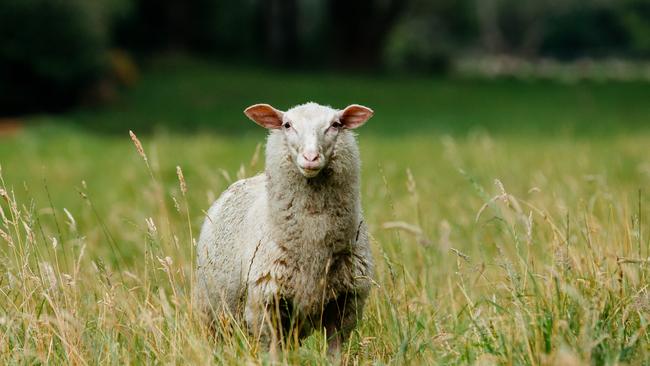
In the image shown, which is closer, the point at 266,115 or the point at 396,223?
the point at 396,223

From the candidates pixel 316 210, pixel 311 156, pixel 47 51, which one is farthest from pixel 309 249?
pixel 47 51

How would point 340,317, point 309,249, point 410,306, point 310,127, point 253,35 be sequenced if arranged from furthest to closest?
point 253,35 < point 410,306 < point 340,317 < point 309,249 < point 310,127

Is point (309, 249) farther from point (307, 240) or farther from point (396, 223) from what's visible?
point (396, 223)

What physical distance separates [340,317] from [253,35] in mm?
32384

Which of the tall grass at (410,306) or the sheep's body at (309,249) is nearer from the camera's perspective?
the tall grass at (410,306)

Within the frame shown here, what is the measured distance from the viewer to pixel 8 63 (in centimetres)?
2177

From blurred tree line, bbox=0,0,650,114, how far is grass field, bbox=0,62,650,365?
4.46ft

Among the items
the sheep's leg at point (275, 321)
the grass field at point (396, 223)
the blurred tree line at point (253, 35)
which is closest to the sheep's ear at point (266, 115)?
the grass field at point (396, 223)

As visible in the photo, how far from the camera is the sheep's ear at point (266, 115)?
12.8 feet

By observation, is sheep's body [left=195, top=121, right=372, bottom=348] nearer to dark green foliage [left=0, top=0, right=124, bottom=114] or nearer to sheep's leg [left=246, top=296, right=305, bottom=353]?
sheep's leg [left=246, top=296, right=305, bottom=353]

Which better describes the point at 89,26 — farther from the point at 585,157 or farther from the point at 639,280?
the point at 639,280

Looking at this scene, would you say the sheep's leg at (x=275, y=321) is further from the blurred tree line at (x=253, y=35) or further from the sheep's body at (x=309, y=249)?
the blurred tree line at (x=253, y=35)

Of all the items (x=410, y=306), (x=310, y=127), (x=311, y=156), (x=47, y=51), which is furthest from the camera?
(x=47, y=51)

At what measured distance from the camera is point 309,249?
151 inches
